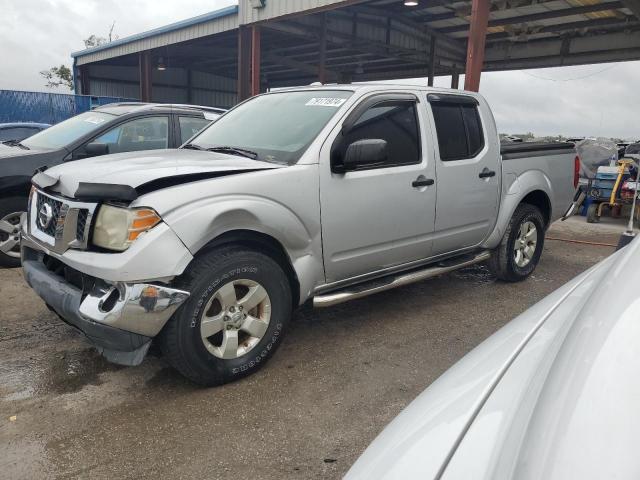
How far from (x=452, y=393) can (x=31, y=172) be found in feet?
16.2

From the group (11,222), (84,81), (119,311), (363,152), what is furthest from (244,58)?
(84,81)

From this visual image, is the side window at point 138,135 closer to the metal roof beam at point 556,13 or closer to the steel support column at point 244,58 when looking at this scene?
the steel support column at point 244,58

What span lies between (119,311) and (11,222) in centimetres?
327

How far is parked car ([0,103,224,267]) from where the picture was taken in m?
4.85

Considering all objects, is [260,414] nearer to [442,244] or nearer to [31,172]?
[442,244]

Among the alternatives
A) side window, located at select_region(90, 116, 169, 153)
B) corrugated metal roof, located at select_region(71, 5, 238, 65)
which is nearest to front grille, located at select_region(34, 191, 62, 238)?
side window, located at select_region(90, 116, 169, 153)

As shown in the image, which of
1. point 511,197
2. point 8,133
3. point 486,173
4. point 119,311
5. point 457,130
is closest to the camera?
point 119,311

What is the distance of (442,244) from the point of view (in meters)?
4.13

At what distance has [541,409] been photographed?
896 millimetres

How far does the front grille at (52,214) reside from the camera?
2.92 metres

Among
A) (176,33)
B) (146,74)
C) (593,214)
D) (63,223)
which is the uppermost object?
(176,33)

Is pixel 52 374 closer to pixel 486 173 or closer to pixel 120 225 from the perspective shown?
pixel 120 225

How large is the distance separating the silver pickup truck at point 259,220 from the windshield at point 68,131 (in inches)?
78.0

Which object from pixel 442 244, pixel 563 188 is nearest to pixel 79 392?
pixel 442 244
